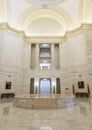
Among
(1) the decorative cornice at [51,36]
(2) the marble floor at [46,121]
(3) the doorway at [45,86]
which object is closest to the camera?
(2) the marble floor at [46,121]

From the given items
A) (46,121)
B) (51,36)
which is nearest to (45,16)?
(51,36)

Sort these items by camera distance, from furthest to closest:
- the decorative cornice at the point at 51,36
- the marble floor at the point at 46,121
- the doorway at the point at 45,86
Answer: the doorway at the point at 45,86 < the decorative cornice at the point at 51,36 < the marble floor at the point at 46,121

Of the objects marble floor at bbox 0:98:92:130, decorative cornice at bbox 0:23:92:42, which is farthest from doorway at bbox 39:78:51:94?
marble floor at bbox 0:98:92:130

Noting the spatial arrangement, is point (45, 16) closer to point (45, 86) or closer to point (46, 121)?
point (45, 86)

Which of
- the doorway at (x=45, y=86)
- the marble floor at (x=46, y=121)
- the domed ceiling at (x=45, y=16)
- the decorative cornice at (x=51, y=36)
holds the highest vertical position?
the domed ceiling at (x=45, y=16)

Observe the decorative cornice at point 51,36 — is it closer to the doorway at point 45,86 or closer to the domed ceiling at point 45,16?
the domed ceiling at point 45,16

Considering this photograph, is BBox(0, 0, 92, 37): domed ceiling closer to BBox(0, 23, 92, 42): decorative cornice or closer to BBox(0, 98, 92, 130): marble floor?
BBox(0, 23, 92, 42): decorative cornice

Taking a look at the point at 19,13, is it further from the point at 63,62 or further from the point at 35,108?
the point at 35,108

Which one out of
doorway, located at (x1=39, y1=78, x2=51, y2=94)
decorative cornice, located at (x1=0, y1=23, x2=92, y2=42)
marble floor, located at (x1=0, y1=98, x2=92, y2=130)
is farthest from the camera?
doorway, located at (x1=39, y1=78, x2=51, y2=94)

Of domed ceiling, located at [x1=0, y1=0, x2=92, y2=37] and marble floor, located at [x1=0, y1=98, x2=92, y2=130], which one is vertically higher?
domed ceiling, located at [x1=0, y1=0, x2=92, y2=37]

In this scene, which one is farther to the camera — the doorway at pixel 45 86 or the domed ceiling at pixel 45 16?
the doorway at pixel 45 86

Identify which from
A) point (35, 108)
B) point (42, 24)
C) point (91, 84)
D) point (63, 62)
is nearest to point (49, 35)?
point (42, 24)

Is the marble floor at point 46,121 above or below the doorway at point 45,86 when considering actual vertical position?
below

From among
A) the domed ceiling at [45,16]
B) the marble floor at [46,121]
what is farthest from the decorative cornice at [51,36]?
the marble floor at [46,121]
